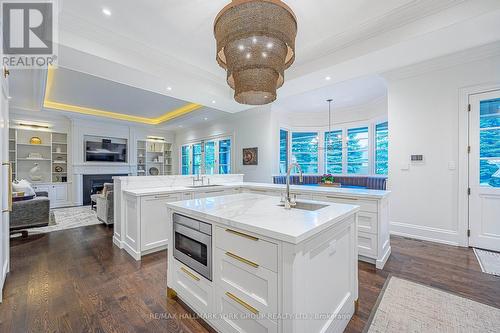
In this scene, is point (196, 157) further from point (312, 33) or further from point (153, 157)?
point (312, 33)

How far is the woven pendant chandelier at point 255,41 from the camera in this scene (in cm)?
124

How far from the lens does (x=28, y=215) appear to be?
3719mm

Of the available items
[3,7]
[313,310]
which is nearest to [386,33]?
[313,310]

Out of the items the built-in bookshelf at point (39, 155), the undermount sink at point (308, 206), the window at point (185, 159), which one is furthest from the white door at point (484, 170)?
the built-in bookshelf at point (39, 155)

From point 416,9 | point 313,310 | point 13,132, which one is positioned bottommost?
point 313,310

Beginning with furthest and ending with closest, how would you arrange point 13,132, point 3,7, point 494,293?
1. point 13,132
2. point 3,7
3. point 494,293

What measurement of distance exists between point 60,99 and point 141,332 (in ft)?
21.4

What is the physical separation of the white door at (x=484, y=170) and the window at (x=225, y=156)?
5.56 metres

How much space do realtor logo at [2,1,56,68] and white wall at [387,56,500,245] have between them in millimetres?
4867

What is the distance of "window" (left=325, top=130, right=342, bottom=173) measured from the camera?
638 centimetres

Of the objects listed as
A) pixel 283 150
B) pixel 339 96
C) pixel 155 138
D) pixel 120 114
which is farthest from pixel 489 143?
pixel 155 138

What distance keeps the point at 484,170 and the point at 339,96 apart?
3.02 meters

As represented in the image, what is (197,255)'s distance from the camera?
167cm

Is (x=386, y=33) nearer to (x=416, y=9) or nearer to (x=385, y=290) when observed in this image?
(x=416, y=9)
